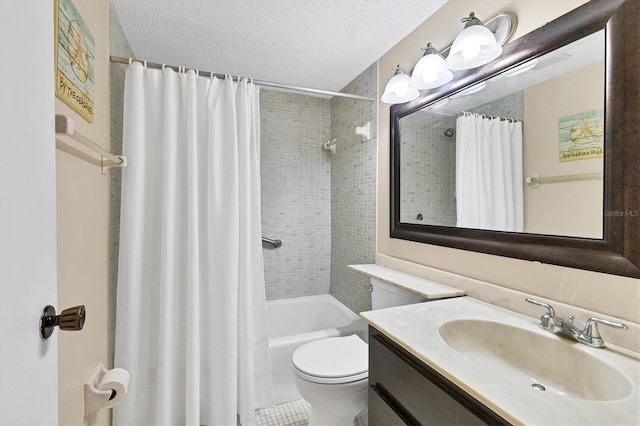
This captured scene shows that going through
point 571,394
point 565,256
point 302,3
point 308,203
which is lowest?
point 571,394

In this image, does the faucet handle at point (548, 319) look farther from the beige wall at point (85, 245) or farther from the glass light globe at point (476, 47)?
the beige wall at point (85, 245)

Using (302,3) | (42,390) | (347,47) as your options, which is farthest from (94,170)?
(347,47)

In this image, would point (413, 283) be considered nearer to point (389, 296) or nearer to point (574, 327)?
point (389, 296)

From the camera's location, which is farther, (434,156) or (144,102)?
(434,156)

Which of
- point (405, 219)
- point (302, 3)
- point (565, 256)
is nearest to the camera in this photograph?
point (565, 256)

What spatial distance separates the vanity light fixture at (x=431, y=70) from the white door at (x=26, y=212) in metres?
1.33

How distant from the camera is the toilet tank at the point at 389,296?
55.6 inches

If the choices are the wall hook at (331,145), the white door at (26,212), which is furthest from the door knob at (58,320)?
the wall hook at (331,145)

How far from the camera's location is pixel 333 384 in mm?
1313

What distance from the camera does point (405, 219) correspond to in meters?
1.74

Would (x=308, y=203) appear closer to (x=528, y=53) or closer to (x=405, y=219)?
(x=405, y=219)

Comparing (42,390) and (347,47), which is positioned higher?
(347,47)

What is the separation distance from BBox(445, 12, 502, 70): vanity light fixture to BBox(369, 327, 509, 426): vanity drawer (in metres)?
1.16

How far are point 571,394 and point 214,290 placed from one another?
1463 millimetres
